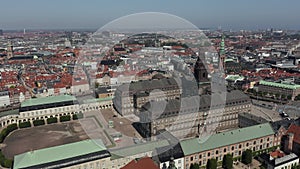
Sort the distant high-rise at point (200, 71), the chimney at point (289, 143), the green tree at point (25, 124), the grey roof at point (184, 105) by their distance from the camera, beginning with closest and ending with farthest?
the chimney at point (289, 143) → the grey roof at point (184, 105) → the distant high-rise at point (200, 71) → the green tree at point (25, 124)

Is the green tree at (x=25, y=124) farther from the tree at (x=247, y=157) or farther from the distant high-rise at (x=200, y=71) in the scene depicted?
the tree at (x=247, y=157)

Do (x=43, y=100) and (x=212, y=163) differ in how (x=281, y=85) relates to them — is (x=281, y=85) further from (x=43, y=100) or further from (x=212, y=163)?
(x=43, y=100)

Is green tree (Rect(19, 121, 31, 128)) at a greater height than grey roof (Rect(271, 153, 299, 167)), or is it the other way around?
grey roof (Rect(271, 153, 299, 167))

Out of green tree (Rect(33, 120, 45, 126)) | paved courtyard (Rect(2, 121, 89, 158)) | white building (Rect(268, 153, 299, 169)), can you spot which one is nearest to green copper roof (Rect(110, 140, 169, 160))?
paved courtyard (Rect(2, 121, 89, 158))

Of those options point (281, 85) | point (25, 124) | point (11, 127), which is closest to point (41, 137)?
point (25, 124)

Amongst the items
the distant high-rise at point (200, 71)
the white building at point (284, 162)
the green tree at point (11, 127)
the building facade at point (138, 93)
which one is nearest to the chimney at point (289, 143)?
the white building at point (284, 162)

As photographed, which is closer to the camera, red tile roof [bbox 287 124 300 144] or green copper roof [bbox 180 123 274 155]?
green copper roof [bbox 180 123 274 155]

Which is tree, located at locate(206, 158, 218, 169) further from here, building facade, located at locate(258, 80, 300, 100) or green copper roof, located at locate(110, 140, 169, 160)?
building facade, located at locate(258, 80, 300, 100)
